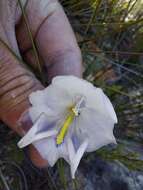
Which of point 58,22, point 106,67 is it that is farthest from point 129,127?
point 58,22

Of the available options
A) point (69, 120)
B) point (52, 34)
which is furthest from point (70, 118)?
point (52, 34)

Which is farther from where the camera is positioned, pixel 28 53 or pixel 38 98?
pixel 28 53

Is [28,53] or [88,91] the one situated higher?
[88,91]

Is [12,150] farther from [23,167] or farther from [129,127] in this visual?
[129,127]

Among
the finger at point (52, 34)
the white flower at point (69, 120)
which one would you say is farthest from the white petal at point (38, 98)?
the finger at point (52, 34)

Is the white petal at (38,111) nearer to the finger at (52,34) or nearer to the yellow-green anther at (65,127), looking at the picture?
the yellow-green anther at (65,127)

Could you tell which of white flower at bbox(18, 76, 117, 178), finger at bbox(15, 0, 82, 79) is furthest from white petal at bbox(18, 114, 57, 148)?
finger at bbox(15, 0, 82, 79)

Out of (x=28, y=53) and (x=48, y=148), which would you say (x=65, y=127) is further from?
(x=28, y=53)
